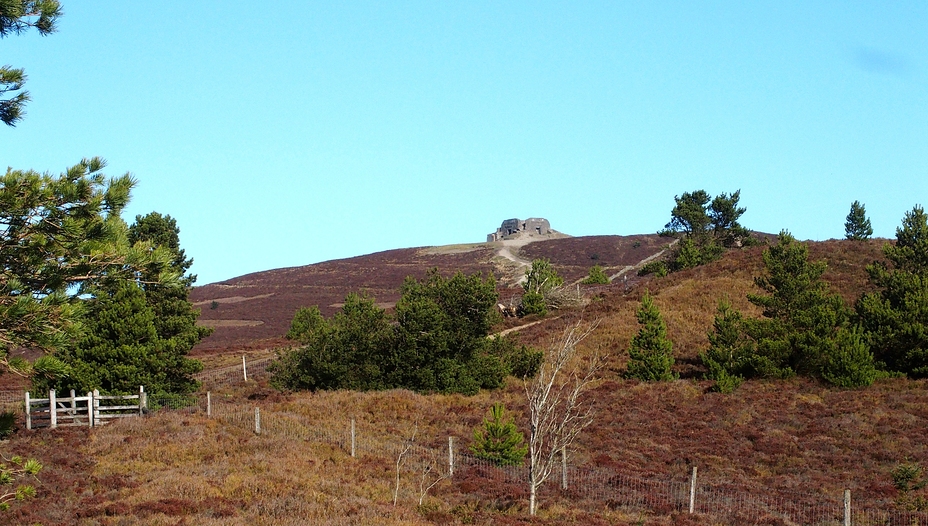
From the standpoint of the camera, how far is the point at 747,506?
1836 cm

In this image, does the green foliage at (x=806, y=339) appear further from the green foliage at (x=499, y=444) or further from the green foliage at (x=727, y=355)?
the green foliage at (x=499, y=444)

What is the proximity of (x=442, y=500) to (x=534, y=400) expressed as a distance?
4.16m

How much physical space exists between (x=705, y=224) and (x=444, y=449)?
53906 mm

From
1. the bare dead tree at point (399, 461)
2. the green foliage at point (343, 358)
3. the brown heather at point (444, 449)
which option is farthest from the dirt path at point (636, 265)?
the bare dead tree at point (399, 461)

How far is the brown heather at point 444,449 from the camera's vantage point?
1630 centimetres

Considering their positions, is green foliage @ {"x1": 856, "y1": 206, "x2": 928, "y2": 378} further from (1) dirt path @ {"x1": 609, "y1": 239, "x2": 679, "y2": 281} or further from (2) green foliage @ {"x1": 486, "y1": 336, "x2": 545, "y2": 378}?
(1) dirt path @ {"x1": 609, "y1": 239, "x2": 679, "y2": 281}

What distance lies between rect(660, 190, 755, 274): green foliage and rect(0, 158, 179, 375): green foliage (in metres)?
Result: 66.0

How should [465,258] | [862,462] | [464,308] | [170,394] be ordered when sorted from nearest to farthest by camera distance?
[862,462] → [170,394] → [464,308] → [465,258]

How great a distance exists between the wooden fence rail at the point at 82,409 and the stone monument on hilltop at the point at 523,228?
120489mm

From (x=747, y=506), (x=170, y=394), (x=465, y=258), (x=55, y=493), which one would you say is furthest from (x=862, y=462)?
(x=465, y=258)

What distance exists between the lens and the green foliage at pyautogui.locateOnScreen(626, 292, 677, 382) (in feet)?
128

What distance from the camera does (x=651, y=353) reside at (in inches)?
1554

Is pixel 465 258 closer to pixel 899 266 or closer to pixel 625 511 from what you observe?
pixel 899 266

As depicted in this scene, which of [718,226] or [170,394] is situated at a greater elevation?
[718,226]
